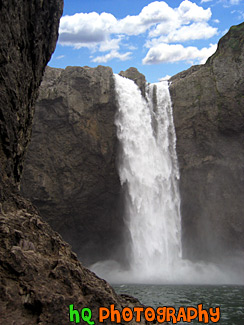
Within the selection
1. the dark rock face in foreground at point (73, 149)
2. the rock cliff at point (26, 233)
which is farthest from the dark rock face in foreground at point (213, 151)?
the rock cliff at point (26, 233)

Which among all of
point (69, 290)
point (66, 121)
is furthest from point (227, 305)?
point (66, 121)

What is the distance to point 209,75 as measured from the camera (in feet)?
90.6

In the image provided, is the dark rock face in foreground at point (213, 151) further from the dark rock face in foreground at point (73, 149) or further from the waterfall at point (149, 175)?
the dark rock face in foreground at point (73, 149)

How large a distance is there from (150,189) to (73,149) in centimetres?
698

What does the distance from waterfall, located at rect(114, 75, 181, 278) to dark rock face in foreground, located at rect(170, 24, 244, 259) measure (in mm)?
1011

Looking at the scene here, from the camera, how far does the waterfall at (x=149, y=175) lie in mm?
26109

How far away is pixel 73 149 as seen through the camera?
86.8 feet

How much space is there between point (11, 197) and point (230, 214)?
72.0 ft

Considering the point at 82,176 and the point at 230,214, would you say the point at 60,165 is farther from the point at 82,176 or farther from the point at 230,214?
the point at 230,214

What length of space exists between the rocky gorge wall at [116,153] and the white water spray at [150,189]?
0.87 metres

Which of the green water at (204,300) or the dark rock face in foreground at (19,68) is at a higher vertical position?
the dark rock face in foreground at (19,68)

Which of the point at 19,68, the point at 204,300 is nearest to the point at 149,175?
the point at 204,300

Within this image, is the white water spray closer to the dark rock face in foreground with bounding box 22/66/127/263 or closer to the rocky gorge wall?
the rocky gorge wall

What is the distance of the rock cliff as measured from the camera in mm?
6008
